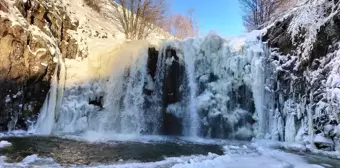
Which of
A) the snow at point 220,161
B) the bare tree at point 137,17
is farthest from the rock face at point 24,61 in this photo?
the bare tree at point 137,17

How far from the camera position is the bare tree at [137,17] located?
55.1 ft

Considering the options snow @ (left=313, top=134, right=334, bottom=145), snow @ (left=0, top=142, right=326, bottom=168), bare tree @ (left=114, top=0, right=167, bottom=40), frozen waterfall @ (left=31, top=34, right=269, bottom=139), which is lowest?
snow @ (left=0, top=142, right=326, bottom=168)

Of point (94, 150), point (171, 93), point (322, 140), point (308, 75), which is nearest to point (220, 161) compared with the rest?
point (94, 150)

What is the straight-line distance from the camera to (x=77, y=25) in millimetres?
12789

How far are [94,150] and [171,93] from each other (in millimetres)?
4573

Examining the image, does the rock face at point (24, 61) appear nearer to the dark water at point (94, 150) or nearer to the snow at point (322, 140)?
the dark water at point (94, 150)

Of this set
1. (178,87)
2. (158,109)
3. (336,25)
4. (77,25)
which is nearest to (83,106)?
(158,109)

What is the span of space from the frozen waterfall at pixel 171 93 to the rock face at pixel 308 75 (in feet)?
1.96

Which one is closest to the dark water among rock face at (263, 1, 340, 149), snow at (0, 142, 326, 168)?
snow at (0, 142, 326, 168)

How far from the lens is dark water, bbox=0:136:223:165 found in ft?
18.4

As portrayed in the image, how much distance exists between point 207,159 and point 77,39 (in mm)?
7911

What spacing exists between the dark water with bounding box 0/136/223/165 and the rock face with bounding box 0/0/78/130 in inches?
74.8

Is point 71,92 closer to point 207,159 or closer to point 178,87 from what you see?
point 178,87

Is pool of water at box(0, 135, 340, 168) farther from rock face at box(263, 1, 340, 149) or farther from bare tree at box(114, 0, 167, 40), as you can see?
bare tree at box(114, 0, 167, 40)
